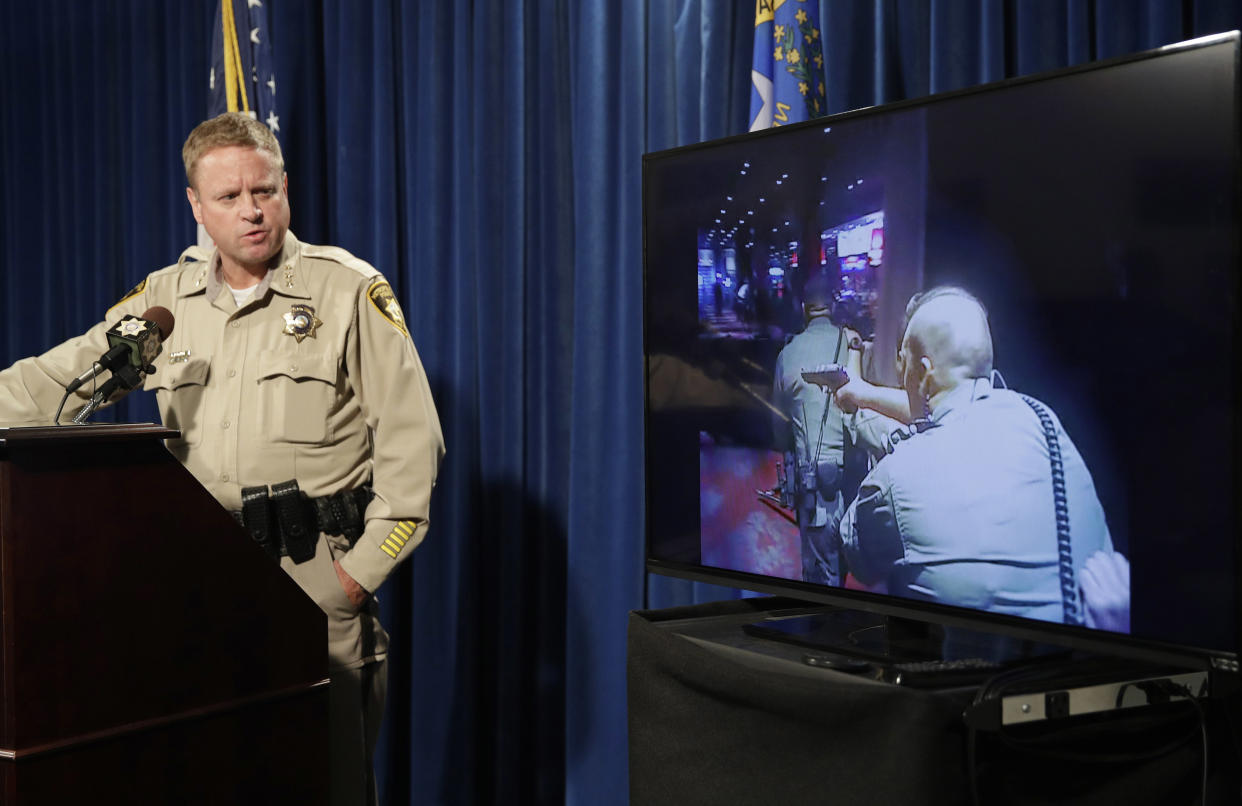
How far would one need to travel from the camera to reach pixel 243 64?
10.2 feet

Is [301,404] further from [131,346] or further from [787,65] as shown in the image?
[787,65]

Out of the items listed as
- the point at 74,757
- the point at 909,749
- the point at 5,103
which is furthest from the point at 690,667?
the point at 5,103

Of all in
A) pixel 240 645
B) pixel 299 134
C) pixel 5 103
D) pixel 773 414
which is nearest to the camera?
pixel 773 414

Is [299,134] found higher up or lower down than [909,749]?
higher up

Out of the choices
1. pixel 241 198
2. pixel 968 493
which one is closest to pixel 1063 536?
pixel 968 493

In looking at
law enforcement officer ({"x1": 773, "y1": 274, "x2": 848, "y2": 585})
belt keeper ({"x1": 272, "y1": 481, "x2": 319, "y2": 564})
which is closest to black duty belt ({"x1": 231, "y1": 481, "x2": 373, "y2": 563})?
belt keeper ({"x1": 272, "y1": 481, "x2": 319, "y2": 564})

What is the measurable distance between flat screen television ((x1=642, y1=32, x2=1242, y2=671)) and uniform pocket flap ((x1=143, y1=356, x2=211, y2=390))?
1.10m

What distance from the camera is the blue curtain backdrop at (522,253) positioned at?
2459mm

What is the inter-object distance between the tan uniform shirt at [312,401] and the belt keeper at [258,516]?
5 cm

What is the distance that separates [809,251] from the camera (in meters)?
1.50

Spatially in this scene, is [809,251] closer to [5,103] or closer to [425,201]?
[425,201]

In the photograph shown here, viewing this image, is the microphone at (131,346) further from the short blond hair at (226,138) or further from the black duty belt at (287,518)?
the short blond hair at (226,138)

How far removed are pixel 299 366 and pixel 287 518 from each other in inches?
12.0

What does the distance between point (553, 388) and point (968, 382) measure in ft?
5.02
